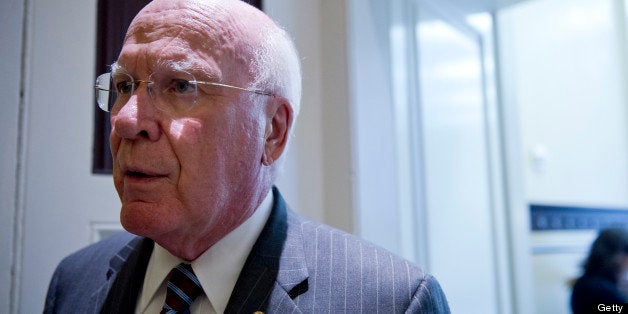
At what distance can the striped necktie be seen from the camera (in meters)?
0.77

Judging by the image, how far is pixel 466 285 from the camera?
1.60 meters

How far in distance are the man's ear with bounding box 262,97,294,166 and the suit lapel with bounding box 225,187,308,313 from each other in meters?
0.13

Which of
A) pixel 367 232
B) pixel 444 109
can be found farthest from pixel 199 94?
pixel 444 109

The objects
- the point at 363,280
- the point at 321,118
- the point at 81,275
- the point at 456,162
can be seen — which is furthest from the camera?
the point at 456,162

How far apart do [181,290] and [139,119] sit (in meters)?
0.30

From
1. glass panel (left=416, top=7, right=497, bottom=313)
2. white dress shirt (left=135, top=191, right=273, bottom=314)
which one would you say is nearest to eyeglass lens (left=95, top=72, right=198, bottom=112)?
white dress shirt (left=135, top=191, right=273, bottom=314)

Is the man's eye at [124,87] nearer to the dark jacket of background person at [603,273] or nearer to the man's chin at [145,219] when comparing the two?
the man's chin at [145,219]

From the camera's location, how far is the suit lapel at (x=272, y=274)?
0.76 m

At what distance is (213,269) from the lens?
0.80 m

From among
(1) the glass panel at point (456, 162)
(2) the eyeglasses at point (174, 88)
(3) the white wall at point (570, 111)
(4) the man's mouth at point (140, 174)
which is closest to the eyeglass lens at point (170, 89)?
(2) the eyeglasses at point (174, 88)

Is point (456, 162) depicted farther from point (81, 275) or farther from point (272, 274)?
point (81, 275)

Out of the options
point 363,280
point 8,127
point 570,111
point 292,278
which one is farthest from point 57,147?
point 570,111

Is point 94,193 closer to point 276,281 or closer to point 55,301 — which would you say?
point 55,301

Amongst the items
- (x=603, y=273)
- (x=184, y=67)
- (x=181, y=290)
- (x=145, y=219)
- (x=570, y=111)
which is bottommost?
(x=603, y=273)
